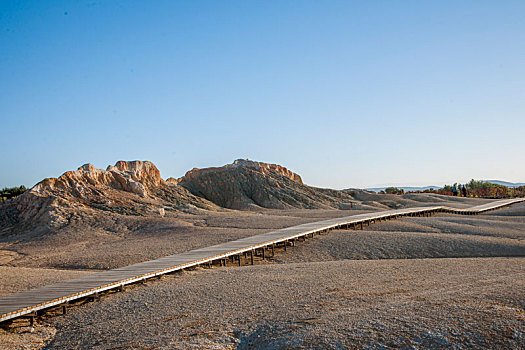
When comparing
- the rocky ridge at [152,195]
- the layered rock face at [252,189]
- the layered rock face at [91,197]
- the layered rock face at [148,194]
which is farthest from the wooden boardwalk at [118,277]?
the layered rock face at [252,189]

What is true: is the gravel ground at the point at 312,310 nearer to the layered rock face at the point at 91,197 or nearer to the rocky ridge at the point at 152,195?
the rocky ridge at the point at 152,195

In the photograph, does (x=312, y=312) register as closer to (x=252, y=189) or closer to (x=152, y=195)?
(x=152, y=195)

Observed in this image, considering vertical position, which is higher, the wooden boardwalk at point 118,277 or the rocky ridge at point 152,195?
the rocky ridge at point 152,195

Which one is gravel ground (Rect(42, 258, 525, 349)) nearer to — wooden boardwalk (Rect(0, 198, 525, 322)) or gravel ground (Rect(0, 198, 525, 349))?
gravel ground (Rect(0, 198, 525, 349))

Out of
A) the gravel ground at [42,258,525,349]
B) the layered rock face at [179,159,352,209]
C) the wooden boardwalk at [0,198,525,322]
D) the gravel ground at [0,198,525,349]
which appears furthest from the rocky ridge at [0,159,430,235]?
the gravel ground at [42,258,525,349]

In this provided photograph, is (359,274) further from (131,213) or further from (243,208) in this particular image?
(243,208)

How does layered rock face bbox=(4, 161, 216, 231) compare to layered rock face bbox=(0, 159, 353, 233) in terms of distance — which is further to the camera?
layered rock face bbox=(0, 159, 353, 233)

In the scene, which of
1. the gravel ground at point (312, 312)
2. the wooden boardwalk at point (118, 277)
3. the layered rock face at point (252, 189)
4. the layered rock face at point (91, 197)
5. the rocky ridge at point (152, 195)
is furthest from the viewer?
the layered rock face at point (252, 189)

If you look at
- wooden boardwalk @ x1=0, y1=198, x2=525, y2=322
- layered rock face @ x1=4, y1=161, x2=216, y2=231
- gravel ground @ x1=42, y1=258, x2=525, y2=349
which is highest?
layered rock face @ x1=4, y1=161, x2=216, y2=231

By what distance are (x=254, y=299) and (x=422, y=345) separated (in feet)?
9.07

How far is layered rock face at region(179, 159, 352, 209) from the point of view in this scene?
113 ft

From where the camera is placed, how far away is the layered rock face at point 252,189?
34.4m

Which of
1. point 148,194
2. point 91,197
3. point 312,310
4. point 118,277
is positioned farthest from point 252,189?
point 312,310

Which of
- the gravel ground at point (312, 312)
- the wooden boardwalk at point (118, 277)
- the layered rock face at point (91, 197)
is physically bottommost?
the gravel ground at point (312, 312)
